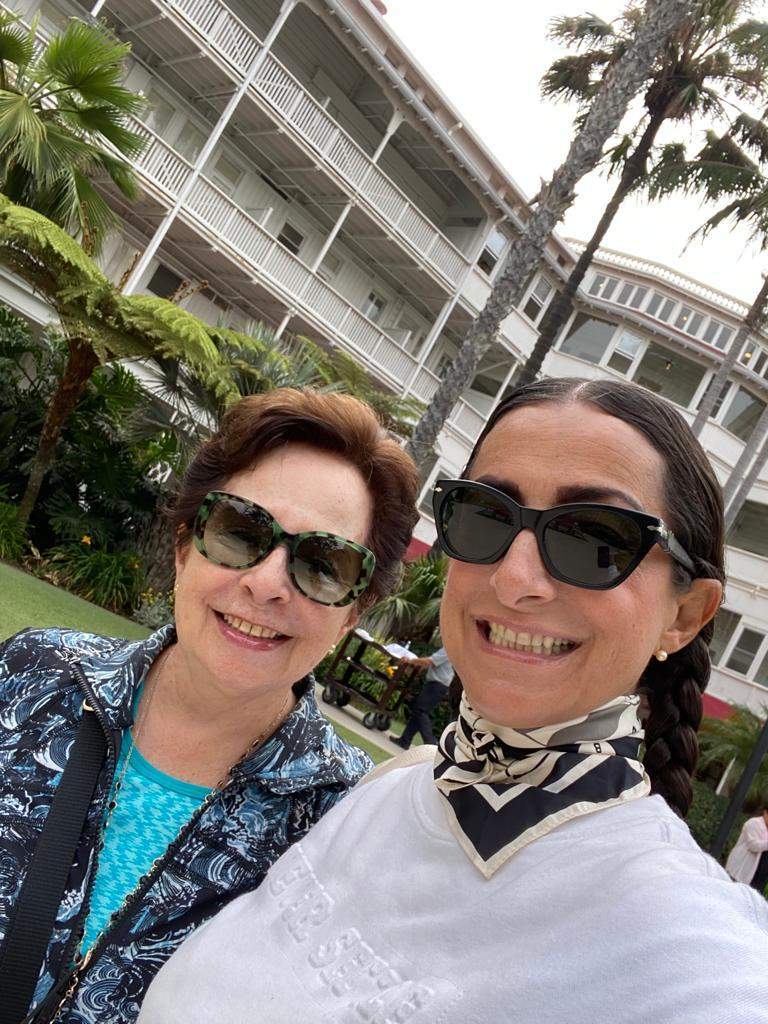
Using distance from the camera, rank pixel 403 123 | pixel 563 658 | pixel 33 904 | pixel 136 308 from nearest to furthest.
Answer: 1. pixel 563 658
2. pixel 33 904
3. pixel 136 308
4. pixel 403 123

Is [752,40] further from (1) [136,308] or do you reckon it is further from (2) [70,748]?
(2) [70,748]

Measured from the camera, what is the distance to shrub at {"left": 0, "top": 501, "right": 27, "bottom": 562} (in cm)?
982

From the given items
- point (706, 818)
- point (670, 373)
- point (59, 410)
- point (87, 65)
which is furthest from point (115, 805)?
point (670, 373)

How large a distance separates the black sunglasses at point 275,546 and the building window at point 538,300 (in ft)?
87.5

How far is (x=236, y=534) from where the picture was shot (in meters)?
2.03

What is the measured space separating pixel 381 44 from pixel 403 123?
279 centimetres

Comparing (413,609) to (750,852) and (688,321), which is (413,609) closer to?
(750,852)

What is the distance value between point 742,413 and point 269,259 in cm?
1856

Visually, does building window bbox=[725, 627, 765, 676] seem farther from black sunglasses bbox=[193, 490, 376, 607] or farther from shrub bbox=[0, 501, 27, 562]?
black sunglasses bbox=[193, 490, 376, 607]

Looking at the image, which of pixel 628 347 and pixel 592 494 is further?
pixel 628 347

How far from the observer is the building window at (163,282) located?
63.5 ft

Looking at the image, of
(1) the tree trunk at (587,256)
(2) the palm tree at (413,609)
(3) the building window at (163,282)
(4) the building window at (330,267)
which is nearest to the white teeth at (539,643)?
(2) the palm tree at (413,609)

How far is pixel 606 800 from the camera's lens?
1.09m

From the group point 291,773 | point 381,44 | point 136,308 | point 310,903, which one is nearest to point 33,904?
point 291,773
